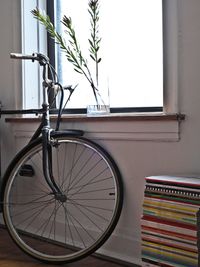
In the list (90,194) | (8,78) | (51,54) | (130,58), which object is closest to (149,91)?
(130,58)

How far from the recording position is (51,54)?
2771mm

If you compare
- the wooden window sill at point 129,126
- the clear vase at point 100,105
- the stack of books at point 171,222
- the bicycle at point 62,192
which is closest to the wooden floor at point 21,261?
the bicycle at point 62,192

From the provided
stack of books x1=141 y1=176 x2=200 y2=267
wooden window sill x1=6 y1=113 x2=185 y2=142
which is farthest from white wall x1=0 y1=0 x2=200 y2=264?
stack of books x1=141 y1=176 x2=200 y2=267

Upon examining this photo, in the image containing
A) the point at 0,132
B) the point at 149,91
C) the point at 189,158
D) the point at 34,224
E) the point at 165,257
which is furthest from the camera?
the point at 0,132

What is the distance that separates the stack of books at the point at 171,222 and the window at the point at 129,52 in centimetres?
56

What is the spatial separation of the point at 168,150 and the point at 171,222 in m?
0.38

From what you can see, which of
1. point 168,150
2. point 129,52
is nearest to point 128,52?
point 129,52

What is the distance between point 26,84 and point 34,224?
875 mm

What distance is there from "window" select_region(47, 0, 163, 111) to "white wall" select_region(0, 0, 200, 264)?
0.83 ft

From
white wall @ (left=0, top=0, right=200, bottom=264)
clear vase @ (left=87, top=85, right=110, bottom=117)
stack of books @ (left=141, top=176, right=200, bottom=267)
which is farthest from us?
clear vase @ (left=87, top=85, right=110, bottom=117)

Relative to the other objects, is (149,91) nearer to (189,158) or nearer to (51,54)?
(189,158)

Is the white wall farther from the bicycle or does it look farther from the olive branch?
the olive branch

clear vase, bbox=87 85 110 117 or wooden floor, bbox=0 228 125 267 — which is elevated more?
clear vase, bbox=87 85 110 117

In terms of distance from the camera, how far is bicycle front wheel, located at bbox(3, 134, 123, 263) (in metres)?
2.18
